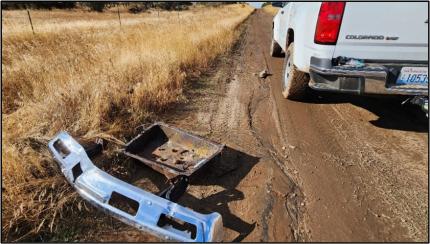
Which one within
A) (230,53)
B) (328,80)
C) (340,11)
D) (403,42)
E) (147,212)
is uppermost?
(340,11)

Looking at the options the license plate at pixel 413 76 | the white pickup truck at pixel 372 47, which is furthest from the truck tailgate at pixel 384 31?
the license plate at pixel 413 76

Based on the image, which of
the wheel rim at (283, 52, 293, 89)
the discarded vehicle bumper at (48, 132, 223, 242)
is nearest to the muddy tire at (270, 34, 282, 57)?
the wheel rim at (283, 52, 293, 89)

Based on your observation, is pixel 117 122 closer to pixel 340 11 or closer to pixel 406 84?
pixel 340 11

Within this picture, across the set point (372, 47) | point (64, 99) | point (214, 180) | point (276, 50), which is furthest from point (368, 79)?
point (276, 50)

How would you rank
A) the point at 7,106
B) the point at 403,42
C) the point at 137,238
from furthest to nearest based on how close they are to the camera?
the point at 7,106 < the point at 403,42 < the point at 137,238

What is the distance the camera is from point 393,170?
3.07 metres

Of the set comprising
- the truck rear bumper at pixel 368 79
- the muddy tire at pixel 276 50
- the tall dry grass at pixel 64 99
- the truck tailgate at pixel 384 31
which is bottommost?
the muddy tire at pixel 276 50

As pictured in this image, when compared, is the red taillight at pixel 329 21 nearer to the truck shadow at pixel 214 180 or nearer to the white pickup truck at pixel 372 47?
the white pickup truck at pixel 372 47

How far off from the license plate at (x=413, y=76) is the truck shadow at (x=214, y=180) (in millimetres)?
1887

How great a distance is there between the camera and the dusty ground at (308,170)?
234 centimetres

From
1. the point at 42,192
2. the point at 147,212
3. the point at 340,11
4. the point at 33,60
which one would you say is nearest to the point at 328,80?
the point at 340,11

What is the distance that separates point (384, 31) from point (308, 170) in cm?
175

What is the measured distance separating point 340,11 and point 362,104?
79.2 inches

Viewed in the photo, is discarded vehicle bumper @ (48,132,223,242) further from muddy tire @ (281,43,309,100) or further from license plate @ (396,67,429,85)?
muddy tire @ (281,43,309,100)
